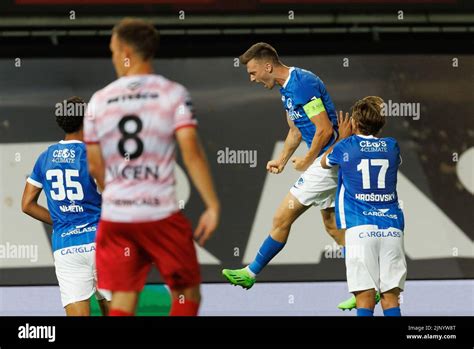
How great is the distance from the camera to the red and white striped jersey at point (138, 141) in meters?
5.56

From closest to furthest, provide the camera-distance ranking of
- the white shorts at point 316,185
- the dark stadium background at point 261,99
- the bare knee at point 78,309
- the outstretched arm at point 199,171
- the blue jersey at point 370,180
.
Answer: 1. the outstretched arm at point 199,171
2. the blue jersey at point 370,180
3. the bare knee at point 78,309
4. the white shorts at point 316,185
5. the dark stadium background at point 261,99

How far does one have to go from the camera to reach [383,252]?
735 centimetres

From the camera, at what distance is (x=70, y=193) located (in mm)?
7340

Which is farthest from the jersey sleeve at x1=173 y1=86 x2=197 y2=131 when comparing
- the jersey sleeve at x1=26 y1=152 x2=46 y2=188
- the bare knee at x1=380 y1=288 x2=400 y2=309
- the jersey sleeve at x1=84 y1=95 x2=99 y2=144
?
the bare knee at x1=380 y1=288 x2=400 y2=309

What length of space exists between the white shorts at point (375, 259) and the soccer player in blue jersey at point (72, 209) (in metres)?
1.66

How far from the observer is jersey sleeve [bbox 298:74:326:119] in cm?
830

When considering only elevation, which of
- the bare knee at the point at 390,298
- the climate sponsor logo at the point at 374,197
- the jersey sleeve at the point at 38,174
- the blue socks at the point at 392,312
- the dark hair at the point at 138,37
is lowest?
the blue socks at the point at 392,312

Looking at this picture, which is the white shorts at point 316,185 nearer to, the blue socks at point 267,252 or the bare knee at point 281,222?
the bare knee at point 281,222

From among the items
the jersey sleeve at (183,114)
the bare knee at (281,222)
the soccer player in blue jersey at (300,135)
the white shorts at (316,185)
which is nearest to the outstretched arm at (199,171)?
the jersey sleeve at (183,114)

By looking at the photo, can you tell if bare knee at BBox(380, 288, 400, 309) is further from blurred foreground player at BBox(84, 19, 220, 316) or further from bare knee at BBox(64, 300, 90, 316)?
blurred foreground player at BBox(84, 19, 220, 316)

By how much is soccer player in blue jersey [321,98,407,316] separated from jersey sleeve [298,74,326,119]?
0.89 m

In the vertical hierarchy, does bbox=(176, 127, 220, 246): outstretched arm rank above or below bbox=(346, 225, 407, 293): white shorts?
above
